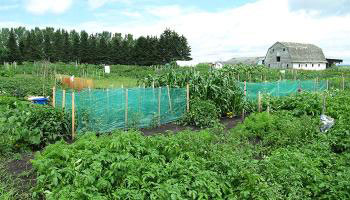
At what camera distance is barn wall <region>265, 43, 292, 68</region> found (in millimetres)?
54219

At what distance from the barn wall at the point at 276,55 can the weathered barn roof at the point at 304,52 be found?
79 centimetres

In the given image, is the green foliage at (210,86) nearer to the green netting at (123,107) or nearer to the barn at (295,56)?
the green netting at (123,107)

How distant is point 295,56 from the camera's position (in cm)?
5406

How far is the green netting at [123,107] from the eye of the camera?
872 centimetres

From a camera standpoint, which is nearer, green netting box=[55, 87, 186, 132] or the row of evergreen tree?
green netting box=[55, 87, 186, 132]

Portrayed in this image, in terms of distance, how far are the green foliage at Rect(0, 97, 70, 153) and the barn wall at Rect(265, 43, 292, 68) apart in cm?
5070

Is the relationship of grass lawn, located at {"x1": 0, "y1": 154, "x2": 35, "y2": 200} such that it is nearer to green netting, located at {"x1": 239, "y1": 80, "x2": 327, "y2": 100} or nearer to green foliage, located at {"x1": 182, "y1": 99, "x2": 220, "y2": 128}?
green foliage, located at {"x1": 182, "y1": 99, "x2": 220, "y2": 128}

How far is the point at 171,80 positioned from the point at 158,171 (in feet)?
25.6

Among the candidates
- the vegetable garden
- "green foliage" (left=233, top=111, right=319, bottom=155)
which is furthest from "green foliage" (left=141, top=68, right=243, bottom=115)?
the vegetable garden

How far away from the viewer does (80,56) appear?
59781 mm

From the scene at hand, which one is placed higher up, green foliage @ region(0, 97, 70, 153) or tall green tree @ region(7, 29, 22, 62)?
tall green tree @ region(7, 29, 22, 62)

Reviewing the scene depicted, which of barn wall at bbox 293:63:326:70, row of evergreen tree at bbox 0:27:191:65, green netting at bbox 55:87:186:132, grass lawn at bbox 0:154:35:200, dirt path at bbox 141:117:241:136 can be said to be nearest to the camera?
grass lawn at bbox 0:154:35:200

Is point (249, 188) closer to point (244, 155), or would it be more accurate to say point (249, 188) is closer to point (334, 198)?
point (244, 155)

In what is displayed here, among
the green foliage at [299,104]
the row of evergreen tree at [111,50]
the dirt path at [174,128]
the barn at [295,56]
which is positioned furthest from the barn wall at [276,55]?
the dirt path at [174,128]
